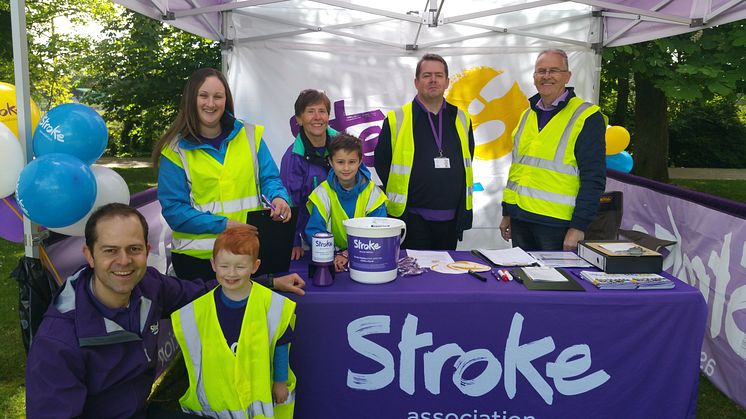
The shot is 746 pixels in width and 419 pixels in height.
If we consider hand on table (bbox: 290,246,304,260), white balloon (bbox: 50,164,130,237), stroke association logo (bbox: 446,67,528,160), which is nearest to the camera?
white balloon (bbox: 50,164,130,237)

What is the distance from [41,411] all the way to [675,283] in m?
2.31

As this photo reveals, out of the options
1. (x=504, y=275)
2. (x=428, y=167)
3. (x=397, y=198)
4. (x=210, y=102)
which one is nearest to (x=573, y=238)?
(x=504, y=275)

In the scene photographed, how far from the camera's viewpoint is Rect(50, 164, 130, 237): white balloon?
6.55ft

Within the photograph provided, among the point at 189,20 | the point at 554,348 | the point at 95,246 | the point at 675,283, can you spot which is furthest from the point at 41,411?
the point at 189,20

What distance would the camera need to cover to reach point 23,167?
6.42 ft

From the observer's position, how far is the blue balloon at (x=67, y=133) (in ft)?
6.41

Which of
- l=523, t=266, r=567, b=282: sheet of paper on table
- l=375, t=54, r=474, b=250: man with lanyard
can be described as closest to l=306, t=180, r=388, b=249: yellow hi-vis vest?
l=375, t=54, r=474, b=250: man with lanyard

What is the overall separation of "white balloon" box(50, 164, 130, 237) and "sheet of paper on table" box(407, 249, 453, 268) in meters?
1.31

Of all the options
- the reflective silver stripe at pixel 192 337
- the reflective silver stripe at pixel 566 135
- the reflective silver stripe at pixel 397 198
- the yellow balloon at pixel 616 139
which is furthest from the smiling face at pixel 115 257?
the yellow balloon at pixel 616 139

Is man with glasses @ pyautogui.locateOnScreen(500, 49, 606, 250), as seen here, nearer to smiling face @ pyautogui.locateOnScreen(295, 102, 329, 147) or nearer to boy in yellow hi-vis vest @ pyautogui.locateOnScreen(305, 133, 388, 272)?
boy in yellow hi-vis vest @ pyautogui.locateOnScreen(305, 133, 388, 272)

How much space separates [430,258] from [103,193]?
1.43 metres

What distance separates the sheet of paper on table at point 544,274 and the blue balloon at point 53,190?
1.75 meters

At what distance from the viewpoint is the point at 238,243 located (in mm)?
1814

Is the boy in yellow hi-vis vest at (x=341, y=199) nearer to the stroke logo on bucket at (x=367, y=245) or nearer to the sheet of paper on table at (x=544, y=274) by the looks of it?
the stroke logo on bucket at (x=367, y=245)
